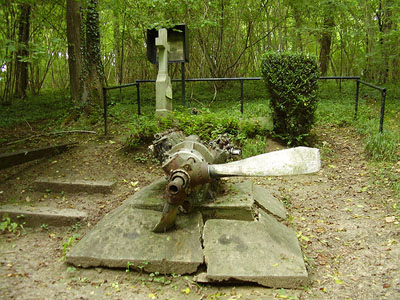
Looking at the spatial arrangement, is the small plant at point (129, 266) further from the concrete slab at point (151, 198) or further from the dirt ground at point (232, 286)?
the concrete slab at point (151, 198)

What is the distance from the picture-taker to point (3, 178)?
197 inches

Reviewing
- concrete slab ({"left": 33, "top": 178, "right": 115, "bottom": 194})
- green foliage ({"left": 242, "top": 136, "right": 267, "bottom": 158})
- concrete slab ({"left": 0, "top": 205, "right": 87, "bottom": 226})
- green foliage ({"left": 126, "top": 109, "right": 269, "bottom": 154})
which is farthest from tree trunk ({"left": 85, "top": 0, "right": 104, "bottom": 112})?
concrete slab ({"left": 0, "top": 205, "right": 87, "bottom": 226})

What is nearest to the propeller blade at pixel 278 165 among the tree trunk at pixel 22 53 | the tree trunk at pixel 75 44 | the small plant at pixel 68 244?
the small plant at pixel 68 244

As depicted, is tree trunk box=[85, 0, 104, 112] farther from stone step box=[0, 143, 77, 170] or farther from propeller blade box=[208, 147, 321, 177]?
propeller blade box=[208, 147, 321, 177]

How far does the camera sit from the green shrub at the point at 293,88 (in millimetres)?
5941

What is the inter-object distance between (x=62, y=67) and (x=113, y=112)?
8.69 meters

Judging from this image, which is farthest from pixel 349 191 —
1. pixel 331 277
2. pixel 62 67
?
pixel 62 67

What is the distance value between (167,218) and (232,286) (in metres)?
0.86

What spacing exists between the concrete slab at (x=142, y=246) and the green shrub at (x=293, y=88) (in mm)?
3388

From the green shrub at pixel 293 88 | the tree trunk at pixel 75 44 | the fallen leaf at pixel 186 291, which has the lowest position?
the fallen leaf at pixel 186 291

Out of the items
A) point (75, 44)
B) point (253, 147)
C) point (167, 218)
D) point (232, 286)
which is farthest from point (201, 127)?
point (75, 44)

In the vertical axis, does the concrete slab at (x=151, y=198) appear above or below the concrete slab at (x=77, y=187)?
above

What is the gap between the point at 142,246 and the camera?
3166 mm

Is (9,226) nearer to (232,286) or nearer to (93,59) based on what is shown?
(232,286)
